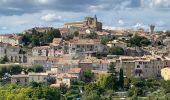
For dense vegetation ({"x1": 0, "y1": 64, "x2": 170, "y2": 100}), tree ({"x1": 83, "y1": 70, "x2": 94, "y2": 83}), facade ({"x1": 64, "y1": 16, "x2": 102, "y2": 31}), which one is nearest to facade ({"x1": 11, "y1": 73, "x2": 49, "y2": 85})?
dense vegetation ({"x1": 0, "y1": 64, "x2": 170, "y2": 100})

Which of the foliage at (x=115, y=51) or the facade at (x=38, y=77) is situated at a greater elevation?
the foliage at (x=115, y=51)

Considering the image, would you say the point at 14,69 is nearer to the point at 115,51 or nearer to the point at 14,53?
the point at 14,53

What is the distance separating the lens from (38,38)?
56312mm

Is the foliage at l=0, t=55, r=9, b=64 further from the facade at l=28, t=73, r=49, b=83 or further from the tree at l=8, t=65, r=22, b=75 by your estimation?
the facade at l=28, t=73, r=49, b=83

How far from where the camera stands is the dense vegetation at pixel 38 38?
55737mm

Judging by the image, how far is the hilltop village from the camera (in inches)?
1591

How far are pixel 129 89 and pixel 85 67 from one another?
25.0ft

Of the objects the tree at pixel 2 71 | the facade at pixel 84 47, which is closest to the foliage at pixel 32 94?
the tree at pixel 2 71

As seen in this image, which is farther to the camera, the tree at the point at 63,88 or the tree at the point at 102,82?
the tree at the point at 102,82

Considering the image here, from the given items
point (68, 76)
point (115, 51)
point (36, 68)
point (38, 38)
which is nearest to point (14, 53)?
point (36, 68)

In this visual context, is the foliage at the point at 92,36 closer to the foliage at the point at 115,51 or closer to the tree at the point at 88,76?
the foliage at the point at 115,51

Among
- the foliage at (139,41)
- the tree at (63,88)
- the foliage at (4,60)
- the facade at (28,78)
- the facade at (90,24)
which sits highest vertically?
the facade at (90,24)

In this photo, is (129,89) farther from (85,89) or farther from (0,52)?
(0,52)

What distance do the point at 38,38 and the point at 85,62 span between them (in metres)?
12.0
